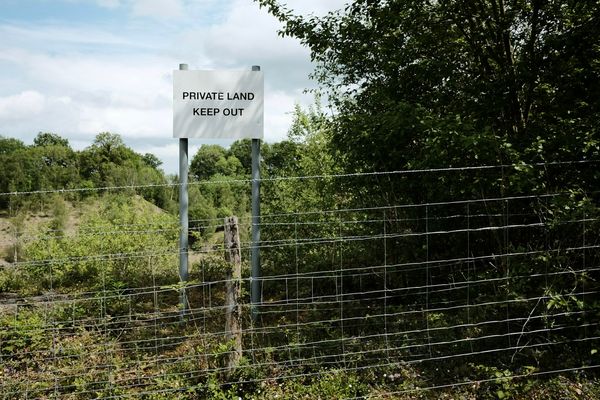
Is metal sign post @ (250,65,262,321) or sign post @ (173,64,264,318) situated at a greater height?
sign post @ (173,64,264,318)

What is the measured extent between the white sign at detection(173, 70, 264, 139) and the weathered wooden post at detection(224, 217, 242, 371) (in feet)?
5.41

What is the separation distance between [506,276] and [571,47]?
7.54ft

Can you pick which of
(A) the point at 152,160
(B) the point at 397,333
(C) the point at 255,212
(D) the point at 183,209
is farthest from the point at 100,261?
(A) the point at 152,160

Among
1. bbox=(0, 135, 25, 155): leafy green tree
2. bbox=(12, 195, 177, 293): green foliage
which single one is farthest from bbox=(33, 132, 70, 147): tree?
bbox=(12, 195, 177, 293): green foliage

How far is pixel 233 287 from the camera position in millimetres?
4086

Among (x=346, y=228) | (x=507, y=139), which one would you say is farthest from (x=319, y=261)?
(x=507, y=139)

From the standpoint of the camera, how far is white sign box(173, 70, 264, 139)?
5.41m

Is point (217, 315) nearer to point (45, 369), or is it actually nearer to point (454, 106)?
point (45, 369)

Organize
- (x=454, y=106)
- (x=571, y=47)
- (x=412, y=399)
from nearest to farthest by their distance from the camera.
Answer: (x=412, y=399) → (x=571, y=47) → (x=454, y=106)

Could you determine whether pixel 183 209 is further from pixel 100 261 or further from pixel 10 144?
pixel 10 144

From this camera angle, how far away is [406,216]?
5840mm

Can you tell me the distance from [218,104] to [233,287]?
2.26 meters

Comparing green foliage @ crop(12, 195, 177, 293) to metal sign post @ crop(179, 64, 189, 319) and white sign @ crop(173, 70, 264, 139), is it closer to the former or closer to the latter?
metal sign post @ crop(179, 64, 189, 319)

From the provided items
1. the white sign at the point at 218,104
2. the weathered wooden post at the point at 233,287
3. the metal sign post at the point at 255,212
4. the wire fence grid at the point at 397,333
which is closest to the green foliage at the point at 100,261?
the wire fence grid at the point at 397,333
